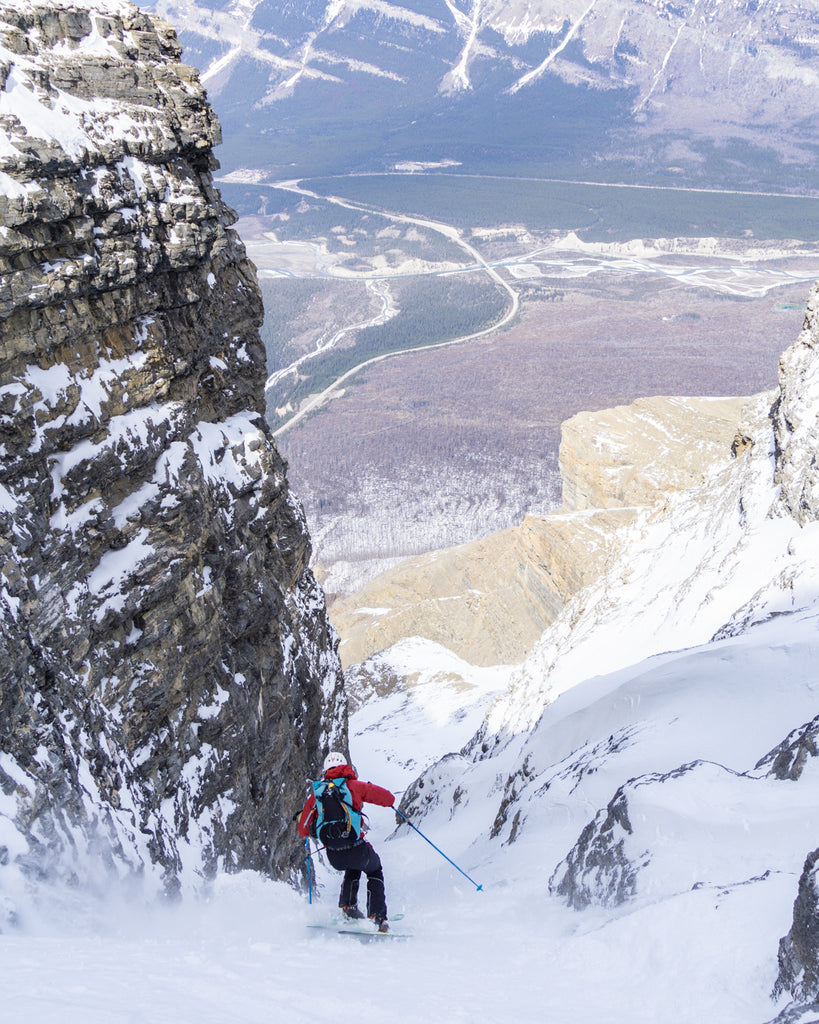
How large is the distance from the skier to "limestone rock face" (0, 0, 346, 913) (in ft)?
7.83

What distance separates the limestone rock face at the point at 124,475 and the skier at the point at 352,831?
7.83 ft

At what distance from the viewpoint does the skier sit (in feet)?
29.2

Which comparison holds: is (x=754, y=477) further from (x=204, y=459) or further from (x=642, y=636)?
(x=204, y=459)

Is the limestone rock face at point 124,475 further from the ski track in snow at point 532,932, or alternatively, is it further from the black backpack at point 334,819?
the black backpack at point 334,819

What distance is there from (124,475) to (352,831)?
6224 mm

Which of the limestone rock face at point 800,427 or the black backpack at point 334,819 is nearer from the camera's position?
the black backpack at point 334,819

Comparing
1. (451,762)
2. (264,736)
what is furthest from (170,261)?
(451,762)

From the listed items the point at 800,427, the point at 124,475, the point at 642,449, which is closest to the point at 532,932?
the point at 124,475

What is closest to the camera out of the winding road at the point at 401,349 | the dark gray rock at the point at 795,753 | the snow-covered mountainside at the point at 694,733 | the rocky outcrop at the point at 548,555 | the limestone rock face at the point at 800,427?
the snow-covered mountainside at the point at 694,733

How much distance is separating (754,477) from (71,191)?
1951cm

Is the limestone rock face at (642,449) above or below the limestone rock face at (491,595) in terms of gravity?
above

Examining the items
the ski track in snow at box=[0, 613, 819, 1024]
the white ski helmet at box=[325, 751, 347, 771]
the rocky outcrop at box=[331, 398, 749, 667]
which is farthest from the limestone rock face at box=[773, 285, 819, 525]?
the rocky outcrop at box=[331, 398, 749, 667]

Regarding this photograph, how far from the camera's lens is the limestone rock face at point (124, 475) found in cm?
968

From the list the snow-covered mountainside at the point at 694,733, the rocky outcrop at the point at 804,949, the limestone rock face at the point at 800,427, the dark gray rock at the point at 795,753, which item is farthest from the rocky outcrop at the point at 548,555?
the rocky outcrop at the point at 804,949
